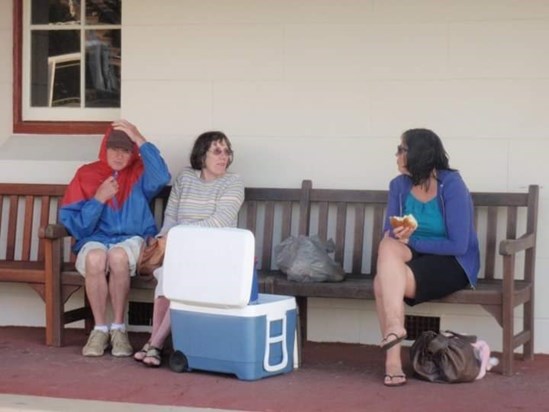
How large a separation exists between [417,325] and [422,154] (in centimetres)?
131

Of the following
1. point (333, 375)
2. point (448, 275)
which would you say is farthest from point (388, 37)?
point (333, 375)

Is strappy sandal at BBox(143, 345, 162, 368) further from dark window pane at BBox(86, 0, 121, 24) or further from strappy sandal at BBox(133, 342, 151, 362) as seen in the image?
dark window pane at BBox(86, 0, 121, 24)

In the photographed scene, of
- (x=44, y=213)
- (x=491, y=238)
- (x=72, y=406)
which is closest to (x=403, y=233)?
(x=491, y=238)

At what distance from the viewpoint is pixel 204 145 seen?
275 inches

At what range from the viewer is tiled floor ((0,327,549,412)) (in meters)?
5.63

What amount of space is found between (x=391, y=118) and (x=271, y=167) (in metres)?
0.79

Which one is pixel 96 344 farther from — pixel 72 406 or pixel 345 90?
pixel 345 90

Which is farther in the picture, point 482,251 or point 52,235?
point 482,251

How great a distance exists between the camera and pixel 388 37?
709 cm

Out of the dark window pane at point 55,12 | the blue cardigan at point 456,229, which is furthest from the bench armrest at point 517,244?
the dark window pane at point 55,12

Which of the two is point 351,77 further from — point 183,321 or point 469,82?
point 183,321

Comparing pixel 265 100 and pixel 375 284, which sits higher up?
pixel 265 100

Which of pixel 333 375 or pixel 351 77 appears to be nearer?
pixel 333 375

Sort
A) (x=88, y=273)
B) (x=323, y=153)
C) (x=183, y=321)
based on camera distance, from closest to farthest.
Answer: (x=183, y=321)
(x=88, y=273)
(x=323, y=153)
